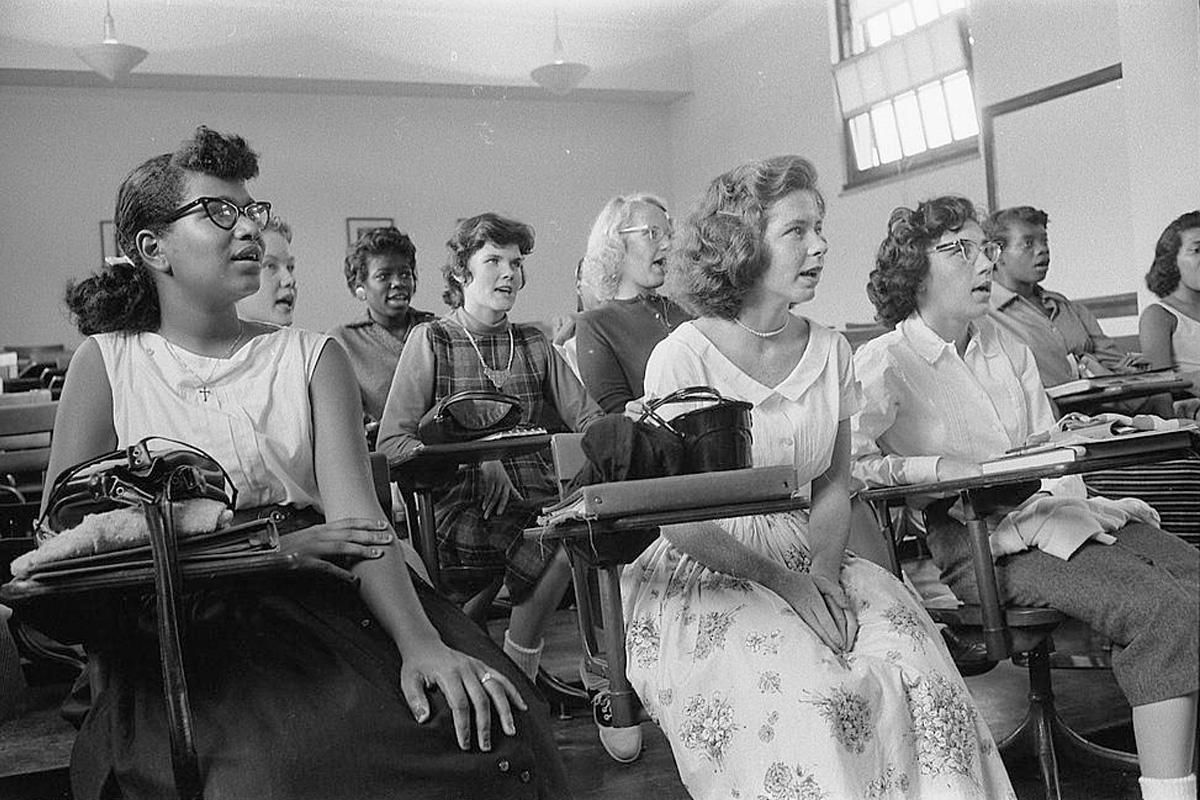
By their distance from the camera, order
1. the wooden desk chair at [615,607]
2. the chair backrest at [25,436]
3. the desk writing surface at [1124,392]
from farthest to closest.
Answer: the desk writing surface at [1124,392] < the chair backrest at [25,436] < the wooden desk chair at [615,607]

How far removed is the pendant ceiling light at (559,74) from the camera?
8.30ft

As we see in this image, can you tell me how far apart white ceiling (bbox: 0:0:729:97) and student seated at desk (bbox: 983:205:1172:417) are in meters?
0.82

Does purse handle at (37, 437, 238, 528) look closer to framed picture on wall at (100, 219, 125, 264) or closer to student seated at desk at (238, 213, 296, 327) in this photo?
framed picture on wall at (100, 219, 125, 264)

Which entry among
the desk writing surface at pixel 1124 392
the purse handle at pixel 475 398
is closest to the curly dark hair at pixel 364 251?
the purse handle at pixel 475 398

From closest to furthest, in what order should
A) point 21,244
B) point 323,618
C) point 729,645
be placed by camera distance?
point 323,618, point 729,645, point 21,244

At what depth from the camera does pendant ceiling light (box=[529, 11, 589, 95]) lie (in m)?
2.53

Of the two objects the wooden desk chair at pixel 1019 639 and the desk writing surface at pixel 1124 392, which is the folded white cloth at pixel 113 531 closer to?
the wooden desk chair at pixel 1019 639

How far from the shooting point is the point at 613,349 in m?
2.74

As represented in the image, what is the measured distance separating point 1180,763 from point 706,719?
27.5 inches

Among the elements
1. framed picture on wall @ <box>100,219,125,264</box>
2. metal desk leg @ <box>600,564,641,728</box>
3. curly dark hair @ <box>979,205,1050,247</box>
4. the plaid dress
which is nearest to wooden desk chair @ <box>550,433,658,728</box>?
metal desk leg @ <box>600,564,641,728</box>

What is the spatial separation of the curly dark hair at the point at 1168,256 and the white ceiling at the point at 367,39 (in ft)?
3.44

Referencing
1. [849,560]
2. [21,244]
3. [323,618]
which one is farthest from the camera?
[21,244]

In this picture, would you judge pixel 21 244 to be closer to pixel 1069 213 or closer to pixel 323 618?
pixel 323 618

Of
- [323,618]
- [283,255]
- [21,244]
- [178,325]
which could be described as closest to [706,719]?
[323,618]
